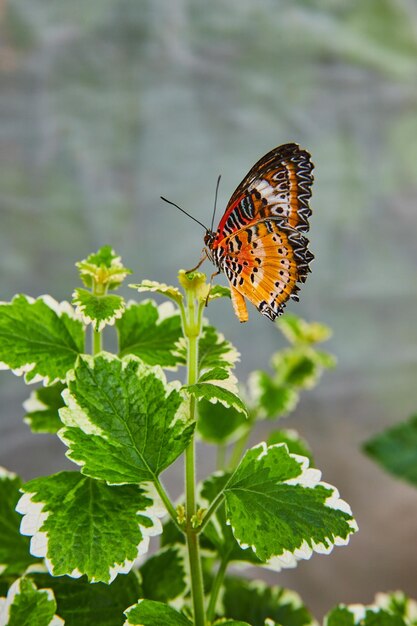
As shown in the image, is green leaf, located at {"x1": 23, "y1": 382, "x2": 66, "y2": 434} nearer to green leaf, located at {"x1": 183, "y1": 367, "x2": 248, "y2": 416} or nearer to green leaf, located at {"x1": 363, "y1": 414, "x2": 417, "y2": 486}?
green leaf, located at {"x1": 183, "y1": 367, "x2": 248, "y2": 416}

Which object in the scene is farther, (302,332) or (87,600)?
(302,332)

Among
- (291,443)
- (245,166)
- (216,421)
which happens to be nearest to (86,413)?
(291,443)

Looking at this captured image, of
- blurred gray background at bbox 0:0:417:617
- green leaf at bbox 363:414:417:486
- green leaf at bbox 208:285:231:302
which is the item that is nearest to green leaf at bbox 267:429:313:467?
green leaf at bbox 208:285:231:302

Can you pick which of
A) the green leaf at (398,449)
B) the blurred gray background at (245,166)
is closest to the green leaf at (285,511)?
the green leaf at (398,449)

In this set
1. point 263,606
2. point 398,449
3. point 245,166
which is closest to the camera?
point 263,606

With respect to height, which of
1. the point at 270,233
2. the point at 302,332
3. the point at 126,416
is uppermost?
the point at 302,332

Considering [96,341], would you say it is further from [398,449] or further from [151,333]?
[398,449]
